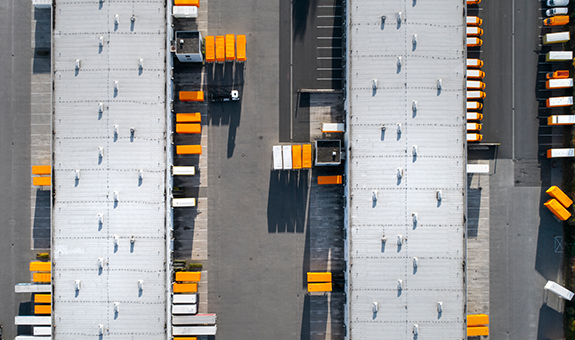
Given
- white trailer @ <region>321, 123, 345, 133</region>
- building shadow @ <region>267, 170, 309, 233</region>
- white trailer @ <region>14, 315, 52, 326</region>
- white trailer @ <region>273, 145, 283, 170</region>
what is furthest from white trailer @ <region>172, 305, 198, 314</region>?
white trailer @ <region>321, 123, 345, 133</region>

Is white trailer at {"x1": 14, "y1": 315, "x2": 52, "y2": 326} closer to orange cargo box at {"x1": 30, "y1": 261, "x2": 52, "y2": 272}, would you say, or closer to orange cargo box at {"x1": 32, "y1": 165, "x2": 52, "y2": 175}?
orange cargo box at {"x1": 30, "y1": 261, "x2": 52, "y2": 272}

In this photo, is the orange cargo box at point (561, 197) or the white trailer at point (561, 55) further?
the orange cargo box at point (561, 197)

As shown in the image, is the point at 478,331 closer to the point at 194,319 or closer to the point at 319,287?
the point at 319,287

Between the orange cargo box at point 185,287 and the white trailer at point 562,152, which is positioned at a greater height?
the white trailer at point 562,152

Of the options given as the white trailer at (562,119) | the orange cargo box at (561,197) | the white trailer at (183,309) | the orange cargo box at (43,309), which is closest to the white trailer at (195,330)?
the white trailer at (183,309)

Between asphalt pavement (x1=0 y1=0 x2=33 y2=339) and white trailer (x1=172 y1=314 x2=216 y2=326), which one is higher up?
asphalt pavement (x1=0 y1=0 x2=33 y2=339)

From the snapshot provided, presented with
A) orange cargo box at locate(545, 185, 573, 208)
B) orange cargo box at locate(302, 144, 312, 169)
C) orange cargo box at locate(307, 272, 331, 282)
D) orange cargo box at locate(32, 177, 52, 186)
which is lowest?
orange cargo box at locate(307, 272, 331, 282)

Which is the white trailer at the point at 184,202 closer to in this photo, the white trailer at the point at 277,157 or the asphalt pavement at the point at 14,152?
the white trailer at the point at 277,157

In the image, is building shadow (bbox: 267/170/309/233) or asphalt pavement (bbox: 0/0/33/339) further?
building shadow (bbox: 267/170/309/233)
